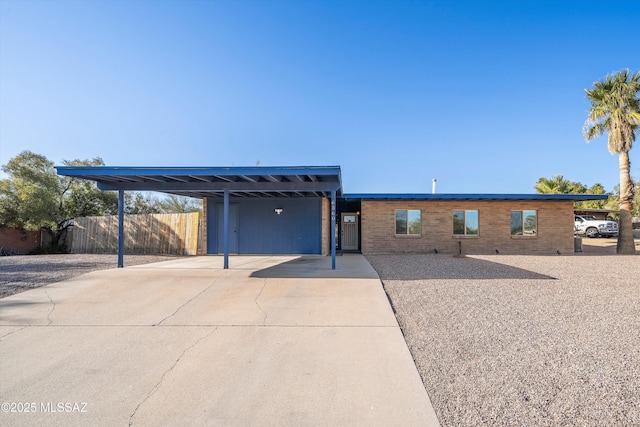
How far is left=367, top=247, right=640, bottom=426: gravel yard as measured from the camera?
8.24 ft

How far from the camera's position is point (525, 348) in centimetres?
367

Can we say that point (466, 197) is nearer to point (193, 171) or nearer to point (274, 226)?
point (274, 226)

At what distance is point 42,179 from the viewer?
59.7ft

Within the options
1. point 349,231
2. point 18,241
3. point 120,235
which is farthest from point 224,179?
point 18,241

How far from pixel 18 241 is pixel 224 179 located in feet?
54.1

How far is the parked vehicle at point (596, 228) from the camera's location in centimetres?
2381

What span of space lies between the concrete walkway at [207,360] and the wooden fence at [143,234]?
8.68 metres

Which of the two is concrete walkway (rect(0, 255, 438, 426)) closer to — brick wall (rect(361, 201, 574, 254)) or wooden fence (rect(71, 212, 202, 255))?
brick wall (rect(361, 201, 574, 254))

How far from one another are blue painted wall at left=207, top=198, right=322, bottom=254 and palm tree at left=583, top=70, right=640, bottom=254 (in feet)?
46.3

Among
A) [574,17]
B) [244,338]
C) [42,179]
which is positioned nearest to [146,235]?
[42,179]

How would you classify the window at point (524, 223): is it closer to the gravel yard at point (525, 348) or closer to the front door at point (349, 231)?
the gravel yard at point (525, 348)

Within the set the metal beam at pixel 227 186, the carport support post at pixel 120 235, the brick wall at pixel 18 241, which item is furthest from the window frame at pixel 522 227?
the brick wall at pixel 18 241

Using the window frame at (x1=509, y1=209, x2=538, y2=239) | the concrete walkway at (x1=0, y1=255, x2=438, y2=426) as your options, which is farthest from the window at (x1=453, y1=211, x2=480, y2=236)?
the concrete walkway at (x1=0, y1=255, x2=438, y2=426)

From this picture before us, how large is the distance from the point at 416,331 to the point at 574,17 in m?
15.2
